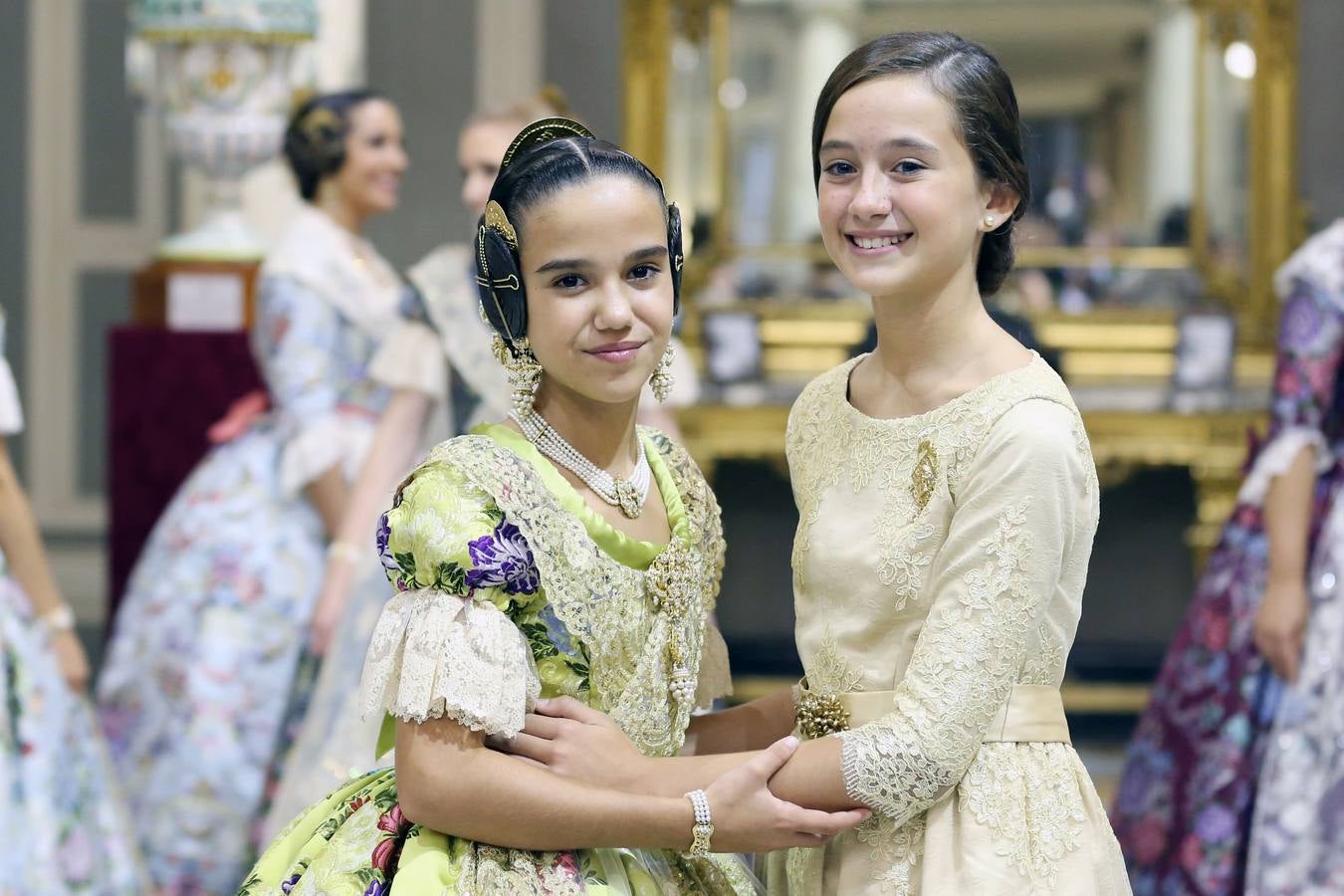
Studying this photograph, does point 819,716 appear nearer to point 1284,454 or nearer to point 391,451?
point 1284,454

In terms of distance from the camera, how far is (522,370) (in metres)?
1.89

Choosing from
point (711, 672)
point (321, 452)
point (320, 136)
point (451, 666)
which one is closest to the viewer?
point (451, 666)

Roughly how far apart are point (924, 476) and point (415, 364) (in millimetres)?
1963

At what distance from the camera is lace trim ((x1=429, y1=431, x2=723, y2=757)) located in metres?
1.82

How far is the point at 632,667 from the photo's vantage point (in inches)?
75.0

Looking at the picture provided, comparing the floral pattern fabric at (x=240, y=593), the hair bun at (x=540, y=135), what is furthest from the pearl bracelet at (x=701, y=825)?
the floral pattern fabric at (x=240, y=593)

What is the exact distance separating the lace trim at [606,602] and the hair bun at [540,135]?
279mm

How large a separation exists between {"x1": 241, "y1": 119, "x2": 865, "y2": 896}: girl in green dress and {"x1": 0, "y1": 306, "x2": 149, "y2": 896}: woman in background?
1.76 metres

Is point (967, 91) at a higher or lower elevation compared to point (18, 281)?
higher

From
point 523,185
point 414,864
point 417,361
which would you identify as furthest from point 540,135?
point 417,361

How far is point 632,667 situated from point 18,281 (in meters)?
5.51

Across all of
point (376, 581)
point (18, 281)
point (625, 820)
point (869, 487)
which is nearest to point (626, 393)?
point (869, 487)

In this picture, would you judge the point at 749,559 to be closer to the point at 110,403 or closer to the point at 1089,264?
→ the point at 1089,264

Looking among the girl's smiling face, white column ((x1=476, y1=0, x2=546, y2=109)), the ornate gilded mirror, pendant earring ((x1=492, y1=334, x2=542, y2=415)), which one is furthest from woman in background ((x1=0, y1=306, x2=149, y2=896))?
the ornate gilded mirror
